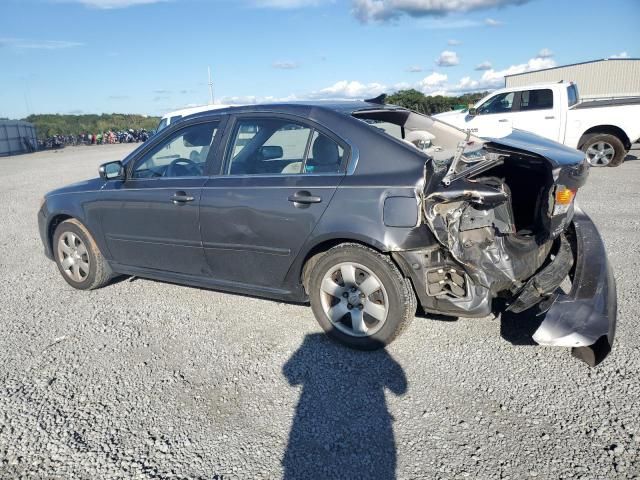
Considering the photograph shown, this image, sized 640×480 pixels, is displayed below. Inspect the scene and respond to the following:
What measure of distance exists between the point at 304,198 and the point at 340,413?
1.46 m

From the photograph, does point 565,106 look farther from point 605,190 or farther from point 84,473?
point 84,473

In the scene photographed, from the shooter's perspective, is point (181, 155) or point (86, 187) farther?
point (86, 187)

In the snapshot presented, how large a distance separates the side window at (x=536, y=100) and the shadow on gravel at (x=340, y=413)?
9.92 meters

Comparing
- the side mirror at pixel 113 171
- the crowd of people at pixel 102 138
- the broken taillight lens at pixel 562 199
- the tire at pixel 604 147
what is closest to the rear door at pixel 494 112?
the tire at pixel 604 147

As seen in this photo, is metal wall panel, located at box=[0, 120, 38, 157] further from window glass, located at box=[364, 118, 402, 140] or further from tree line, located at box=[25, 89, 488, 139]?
window glass, located at box=[364, 118, 402, 140]

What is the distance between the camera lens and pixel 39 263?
245 inches

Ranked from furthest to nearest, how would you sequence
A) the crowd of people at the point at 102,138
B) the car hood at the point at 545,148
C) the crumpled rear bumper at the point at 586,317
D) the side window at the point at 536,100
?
the crowd of people at the point at 102,138
the side window at the point at 536,100
the car hood at the point at 545,148
the crumpled rear bumper at the point at 586,317

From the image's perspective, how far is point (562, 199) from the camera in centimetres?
353

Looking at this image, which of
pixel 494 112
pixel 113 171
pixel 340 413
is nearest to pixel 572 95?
pixel 494 112

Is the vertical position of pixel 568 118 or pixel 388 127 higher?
pixel 388 127

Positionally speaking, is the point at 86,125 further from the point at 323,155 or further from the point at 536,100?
the point at 323,155

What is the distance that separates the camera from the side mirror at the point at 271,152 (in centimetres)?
387

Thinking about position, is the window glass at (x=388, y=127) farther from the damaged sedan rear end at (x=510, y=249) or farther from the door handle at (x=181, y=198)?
the door handle at (x=181, y=198)

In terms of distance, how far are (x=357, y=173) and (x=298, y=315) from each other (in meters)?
1.44
